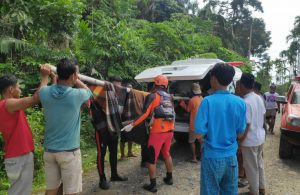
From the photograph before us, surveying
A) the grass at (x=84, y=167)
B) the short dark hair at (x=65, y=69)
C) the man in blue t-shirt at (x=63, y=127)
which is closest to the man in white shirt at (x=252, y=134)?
the man in blue t-shirt at (x=63, y=127)

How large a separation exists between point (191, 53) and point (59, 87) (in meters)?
13.1

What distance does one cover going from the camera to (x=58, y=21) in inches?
359

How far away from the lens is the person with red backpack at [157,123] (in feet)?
18.0

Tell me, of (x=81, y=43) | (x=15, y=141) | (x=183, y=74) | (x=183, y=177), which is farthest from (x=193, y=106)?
(x=81, y=43)

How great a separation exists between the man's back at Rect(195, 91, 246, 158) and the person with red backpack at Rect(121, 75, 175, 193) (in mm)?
2020

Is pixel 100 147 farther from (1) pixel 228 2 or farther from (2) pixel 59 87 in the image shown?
(1) pixel 228 2

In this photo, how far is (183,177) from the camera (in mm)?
6445

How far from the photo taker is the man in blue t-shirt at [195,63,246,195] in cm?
343

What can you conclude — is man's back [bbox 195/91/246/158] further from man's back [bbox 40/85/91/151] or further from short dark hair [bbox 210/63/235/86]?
man's back [bbox 40/85/91/151]

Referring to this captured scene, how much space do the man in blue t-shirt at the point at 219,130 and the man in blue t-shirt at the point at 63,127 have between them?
1343 millimetres

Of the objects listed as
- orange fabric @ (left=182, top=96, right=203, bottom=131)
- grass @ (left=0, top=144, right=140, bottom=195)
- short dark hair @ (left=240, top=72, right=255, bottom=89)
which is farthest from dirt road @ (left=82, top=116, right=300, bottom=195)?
short dark hair @ (left=240, top=72, right=255, bottom=89)

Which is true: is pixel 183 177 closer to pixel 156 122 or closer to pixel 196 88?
pixel 156 122

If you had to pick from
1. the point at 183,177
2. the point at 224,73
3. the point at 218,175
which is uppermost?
the point at 224,73

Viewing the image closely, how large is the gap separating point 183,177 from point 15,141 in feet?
12.1
